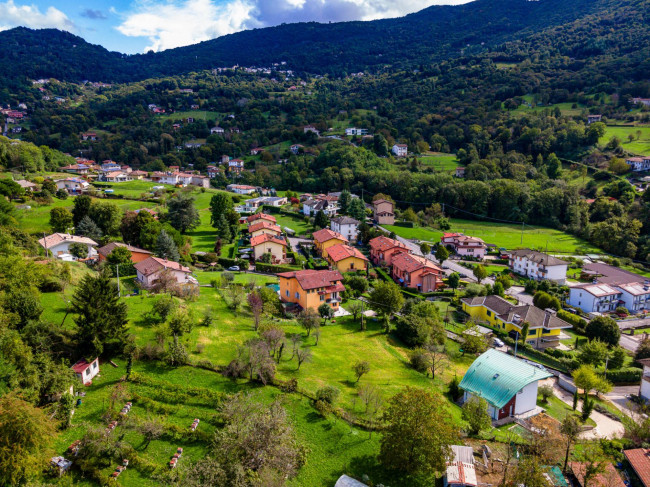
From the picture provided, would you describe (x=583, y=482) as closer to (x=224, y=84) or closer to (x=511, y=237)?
(x=511, y=237)

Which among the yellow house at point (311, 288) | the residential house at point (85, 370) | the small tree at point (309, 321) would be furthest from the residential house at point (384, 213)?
the residential house at point (85, 370)

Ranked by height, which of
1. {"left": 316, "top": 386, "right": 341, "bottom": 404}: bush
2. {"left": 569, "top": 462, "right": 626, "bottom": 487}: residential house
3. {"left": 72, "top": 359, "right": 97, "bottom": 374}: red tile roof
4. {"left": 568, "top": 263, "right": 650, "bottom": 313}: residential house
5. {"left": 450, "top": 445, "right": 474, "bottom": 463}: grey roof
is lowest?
{"left": 568, "top": 263, "right": 650, "bottom": 313}: residential house

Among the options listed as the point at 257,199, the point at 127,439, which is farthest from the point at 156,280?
the point at 257,199

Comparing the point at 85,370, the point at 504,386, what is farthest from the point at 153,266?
the point at 504,386

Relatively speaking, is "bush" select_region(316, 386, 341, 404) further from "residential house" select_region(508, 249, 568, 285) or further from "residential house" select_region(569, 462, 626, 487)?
"residential house" select_region(508, 249, 568, 285)

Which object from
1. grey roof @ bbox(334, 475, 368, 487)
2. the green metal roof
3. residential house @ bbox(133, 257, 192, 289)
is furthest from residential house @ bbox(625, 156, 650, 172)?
grey roof @ bbox(334, 475, 368, 487)

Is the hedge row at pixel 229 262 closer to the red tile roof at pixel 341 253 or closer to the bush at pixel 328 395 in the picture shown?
the red tile roof at pixel 341 253
